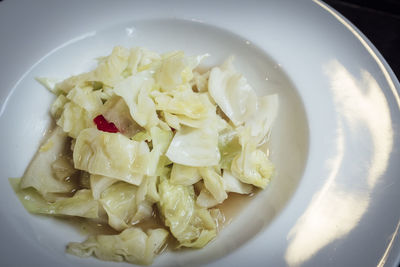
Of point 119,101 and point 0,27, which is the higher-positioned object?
point 0,27

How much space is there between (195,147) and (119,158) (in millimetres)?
346

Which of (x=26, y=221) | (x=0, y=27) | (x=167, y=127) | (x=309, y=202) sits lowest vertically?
(x=26, y=221)

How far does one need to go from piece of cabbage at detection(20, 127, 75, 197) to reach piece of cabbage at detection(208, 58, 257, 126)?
81 centimetres

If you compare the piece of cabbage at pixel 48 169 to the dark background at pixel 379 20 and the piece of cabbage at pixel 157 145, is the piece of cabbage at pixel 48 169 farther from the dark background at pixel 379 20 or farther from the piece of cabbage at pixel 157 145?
the dark background at pixel 379 20

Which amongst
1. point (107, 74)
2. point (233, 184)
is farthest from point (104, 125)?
point (233, 184)

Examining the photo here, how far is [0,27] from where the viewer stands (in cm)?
193

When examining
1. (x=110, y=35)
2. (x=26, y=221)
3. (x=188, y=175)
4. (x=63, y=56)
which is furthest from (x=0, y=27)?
(x=188, y=175)

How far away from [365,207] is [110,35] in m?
1.65

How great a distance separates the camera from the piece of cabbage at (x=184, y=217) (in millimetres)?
1515

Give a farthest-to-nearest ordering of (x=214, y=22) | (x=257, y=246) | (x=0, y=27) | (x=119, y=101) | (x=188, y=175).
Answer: (x=214, y=22) → (x=0, y=27) → (x=119, y=101) → (x=188, y=175) → (x=257, y=246)

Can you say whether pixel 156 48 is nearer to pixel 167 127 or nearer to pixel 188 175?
pixel 167 127

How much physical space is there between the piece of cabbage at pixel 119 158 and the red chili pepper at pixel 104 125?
10cm

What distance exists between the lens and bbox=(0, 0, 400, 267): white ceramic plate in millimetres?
1313

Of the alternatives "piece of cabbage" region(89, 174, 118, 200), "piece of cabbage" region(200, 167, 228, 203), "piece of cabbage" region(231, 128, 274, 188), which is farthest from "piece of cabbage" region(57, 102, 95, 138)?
"piece of cabbage" region(231, 128, 274, 188)
